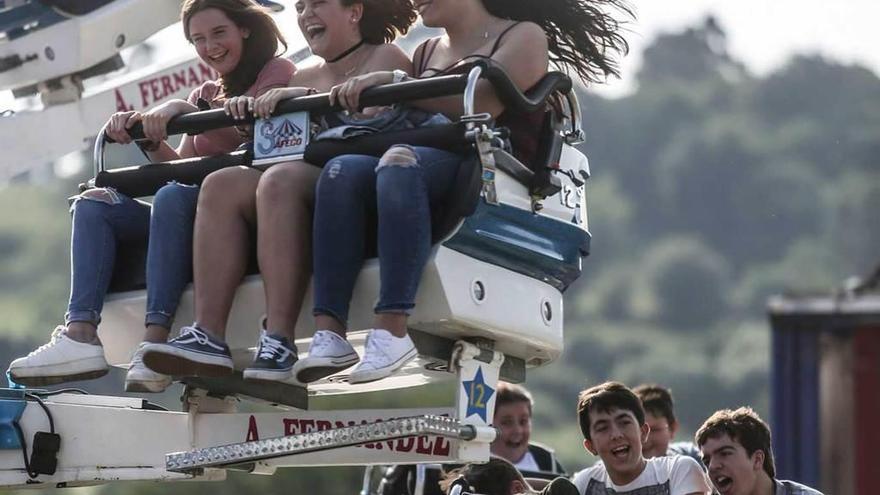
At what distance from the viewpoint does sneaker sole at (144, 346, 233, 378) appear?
5574 mm

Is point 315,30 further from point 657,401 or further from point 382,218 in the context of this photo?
point 657,401

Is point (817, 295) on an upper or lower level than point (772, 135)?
lower

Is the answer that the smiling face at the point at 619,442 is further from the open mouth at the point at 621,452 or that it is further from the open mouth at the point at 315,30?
the open mouth at the point at 315,30

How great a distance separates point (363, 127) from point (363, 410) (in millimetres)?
871

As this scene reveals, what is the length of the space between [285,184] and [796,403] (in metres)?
10.4

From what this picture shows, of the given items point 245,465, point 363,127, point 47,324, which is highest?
point 47,324

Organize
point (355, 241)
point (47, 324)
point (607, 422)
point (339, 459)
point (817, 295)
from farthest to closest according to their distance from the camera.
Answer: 1. point (47, 324)
2. point (817, 295)
3. point (607, 422)
4. point (339, 459)
5. point (355, 241)

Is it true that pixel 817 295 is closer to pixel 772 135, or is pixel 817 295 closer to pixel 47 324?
pixel 47 324

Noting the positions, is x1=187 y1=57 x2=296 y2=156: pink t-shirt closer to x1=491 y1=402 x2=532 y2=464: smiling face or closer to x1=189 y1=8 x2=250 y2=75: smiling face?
x1=189 y1=8 x2=250 y2=75: smiling face

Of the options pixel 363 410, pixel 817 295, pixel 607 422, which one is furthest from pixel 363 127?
pixel 817 295

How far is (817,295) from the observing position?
1620 centimetres

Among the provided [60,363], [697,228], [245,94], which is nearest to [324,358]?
[60,363]

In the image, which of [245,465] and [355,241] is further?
[245,465]

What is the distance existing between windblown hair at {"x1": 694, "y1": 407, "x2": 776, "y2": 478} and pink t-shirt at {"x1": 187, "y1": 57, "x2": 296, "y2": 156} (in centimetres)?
173
